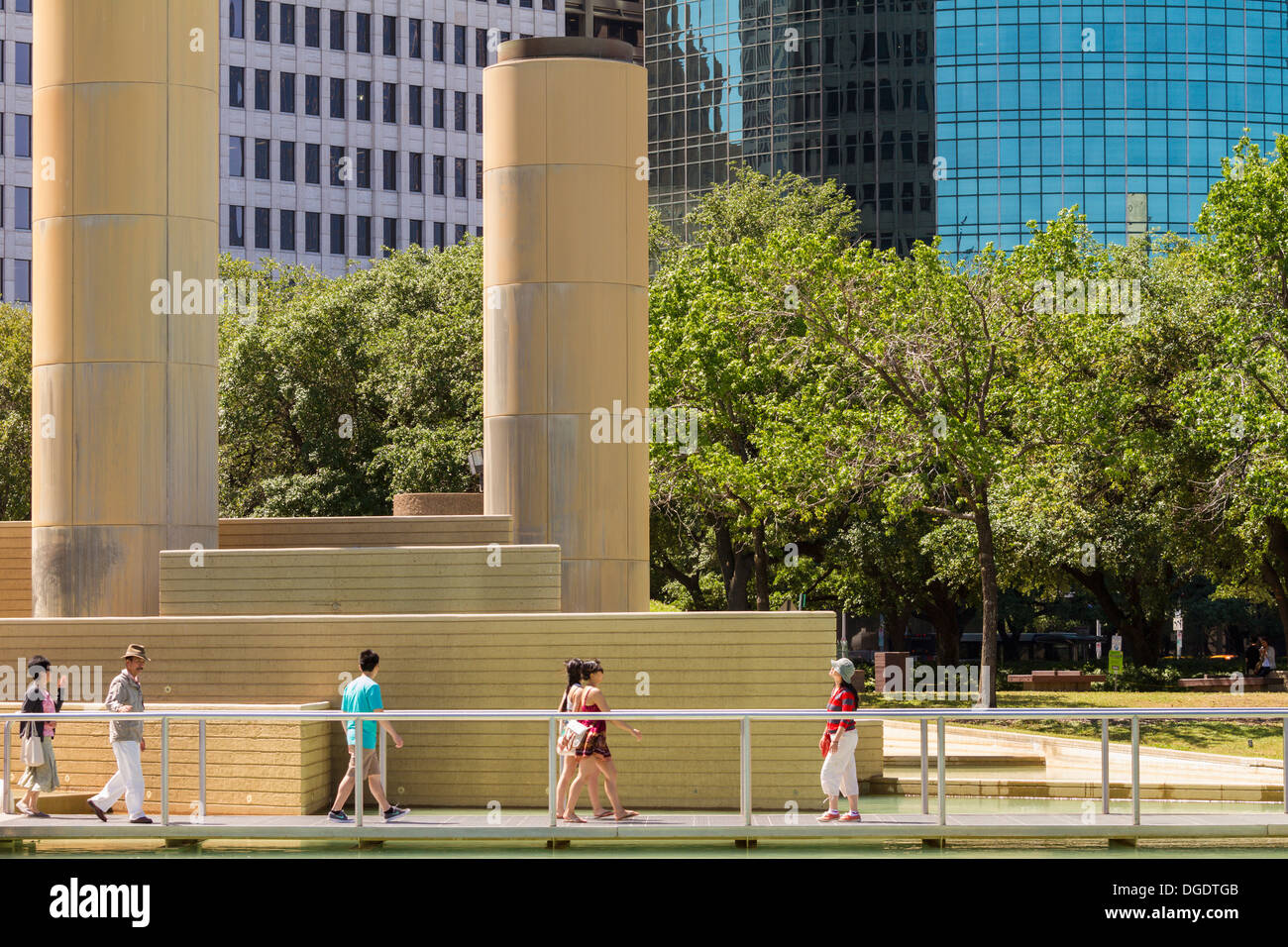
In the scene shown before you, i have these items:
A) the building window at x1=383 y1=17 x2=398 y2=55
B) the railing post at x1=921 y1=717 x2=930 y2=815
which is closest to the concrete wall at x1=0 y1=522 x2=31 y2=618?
the railing post at x1=921 y1=717 x2=930 y2=815

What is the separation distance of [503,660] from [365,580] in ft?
10.7

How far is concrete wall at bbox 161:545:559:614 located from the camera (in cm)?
2127

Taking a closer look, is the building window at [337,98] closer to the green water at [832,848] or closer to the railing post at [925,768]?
the green water at [832,848]

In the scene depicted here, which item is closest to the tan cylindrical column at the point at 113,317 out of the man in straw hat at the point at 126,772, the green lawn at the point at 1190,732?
the man in straw hat at the point at 126,772

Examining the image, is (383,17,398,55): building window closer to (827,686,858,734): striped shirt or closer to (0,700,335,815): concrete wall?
(0,700,335,815): concrete wall

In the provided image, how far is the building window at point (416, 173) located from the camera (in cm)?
11000

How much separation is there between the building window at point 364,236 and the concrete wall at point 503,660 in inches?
3526

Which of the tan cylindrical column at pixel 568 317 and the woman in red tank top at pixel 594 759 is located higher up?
the tan cylindrical column at pixel 568 317

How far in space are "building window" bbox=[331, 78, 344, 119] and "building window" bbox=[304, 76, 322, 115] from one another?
90cm

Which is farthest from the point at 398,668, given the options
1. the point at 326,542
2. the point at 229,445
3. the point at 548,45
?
the point at 229,445

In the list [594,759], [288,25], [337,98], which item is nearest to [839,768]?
[594,759]

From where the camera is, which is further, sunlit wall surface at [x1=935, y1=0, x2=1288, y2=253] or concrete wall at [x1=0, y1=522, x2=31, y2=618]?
sunlit wall surface at [x1=935, y1=0, x2=1288, y2=253]

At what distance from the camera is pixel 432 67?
366 ft
